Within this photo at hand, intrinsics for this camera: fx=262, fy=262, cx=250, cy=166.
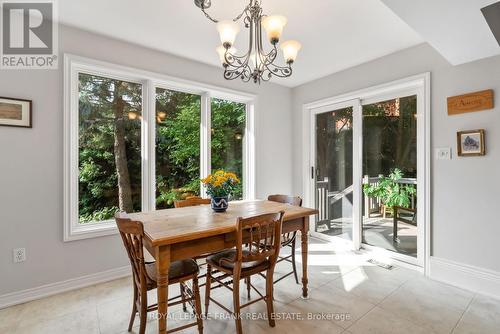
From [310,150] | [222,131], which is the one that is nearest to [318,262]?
[310,150]

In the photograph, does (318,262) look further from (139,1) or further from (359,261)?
(139,1)

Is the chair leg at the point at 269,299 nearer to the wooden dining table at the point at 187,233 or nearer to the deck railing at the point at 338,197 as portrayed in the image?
the wooden dining table at the point at 187,233

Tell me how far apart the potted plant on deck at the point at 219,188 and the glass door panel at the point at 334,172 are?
Result: 2.19 metres

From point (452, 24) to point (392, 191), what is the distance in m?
1.99

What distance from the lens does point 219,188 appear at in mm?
2221

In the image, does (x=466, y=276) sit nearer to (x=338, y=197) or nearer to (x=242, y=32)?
(x=338, y=197)

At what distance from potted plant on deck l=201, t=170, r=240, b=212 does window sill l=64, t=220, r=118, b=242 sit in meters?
1.31

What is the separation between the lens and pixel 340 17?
2.37m

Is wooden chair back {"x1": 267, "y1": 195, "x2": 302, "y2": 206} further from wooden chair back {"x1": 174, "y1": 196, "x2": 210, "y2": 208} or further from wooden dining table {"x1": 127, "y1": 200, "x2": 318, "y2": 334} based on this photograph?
wooden chair back {"x1": 174, "y1": 196, "x2": 210, "y2": 208}

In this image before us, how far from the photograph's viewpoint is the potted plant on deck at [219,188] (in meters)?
2.20

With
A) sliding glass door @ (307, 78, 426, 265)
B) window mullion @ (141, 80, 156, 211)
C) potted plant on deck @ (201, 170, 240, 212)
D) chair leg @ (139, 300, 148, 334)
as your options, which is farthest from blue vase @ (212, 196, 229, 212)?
sliding glass door @ (307, 78, 426, 265)

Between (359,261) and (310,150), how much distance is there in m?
1.80

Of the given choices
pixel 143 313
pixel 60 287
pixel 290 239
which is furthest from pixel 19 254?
pixel 290 239

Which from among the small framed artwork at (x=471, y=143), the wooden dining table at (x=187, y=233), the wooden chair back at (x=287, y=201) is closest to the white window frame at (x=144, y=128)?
the wooden dining table at (x=187, y=233)
